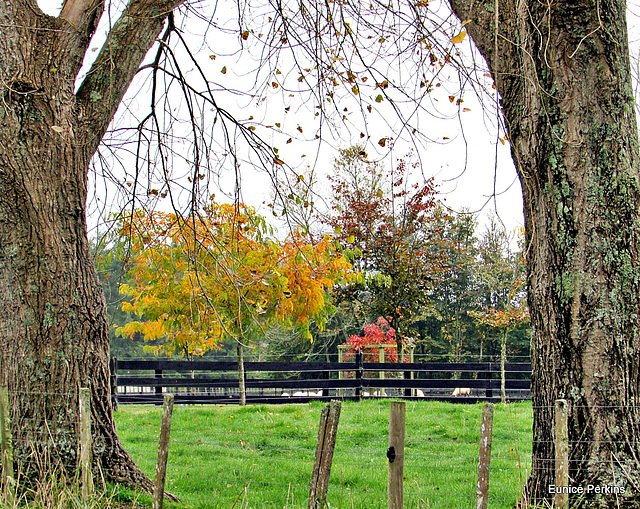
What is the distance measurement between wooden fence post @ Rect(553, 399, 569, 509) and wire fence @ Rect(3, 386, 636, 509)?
153 millimetres

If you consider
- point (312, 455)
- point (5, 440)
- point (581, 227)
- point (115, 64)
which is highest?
point (115, 64)

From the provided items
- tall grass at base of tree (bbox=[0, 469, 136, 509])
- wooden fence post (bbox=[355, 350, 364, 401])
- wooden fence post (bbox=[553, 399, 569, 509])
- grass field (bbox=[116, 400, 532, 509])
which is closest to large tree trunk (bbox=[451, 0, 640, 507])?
wooden fence post (bbox=[553, 399, 569, 509])

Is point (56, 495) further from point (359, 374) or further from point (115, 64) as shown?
point (359, 374)

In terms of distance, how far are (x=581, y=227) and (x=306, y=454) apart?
4.78 m

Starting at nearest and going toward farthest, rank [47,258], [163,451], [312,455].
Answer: [163,451] → [47,258] → [312,455]

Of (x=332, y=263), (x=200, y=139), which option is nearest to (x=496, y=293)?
(x=332, y=263)

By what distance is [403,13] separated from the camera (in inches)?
195

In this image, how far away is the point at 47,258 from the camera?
4469 mm

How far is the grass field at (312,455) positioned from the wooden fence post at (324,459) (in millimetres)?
256

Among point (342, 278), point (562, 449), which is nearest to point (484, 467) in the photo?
point (562, 449)

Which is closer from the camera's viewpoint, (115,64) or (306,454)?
(115,64)

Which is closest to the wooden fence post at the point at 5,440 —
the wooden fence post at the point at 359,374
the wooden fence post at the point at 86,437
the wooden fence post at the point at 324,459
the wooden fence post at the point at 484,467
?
the wooden fence post at the point at 86,437

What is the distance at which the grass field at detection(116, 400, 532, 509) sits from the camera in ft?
17.0

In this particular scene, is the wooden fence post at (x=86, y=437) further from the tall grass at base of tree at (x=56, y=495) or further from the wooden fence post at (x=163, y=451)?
the wooden fence post at (x=163, y=451)
